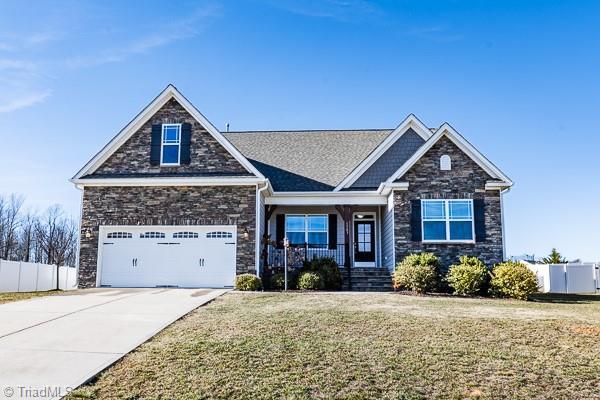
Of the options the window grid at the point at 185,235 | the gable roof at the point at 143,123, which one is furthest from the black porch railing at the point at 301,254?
the gable roof at the point at 143,123

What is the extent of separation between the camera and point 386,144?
2042 cm

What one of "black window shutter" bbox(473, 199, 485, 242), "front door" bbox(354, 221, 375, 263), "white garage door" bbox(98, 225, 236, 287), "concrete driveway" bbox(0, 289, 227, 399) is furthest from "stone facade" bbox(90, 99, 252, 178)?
"black window shutter" bbox(473, 199, 485, 242)

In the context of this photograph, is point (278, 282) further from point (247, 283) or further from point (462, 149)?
point (462, 149)

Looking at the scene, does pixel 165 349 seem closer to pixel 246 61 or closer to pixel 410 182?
pixel 246 61

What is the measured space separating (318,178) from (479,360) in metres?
13.4

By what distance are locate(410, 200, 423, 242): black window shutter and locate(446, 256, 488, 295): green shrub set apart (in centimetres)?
175

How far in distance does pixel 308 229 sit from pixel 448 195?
5.72 m

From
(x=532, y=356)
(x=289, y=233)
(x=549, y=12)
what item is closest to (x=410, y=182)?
(x=289, y=233)

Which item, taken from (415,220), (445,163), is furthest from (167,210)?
(445,163)

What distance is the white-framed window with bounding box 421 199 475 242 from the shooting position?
17.5 m

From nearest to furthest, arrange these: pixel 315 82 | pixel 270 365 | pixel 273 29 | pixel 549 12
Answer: pixel 270 365 → pixel 549 12 → pixel 273 29 → pixel 315 82

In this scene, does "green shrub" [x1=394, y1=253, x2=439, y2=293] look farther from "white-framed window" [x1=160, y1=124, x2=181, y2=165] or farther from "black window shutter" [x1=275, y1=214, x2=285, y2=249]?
"white-framed window" [x1=160, y1=124, x2=181, y2=165]

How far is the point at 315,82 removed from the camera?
16.7 metres

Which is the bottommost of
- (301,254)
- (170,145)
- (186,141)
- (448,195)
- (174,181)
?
(301,254)
